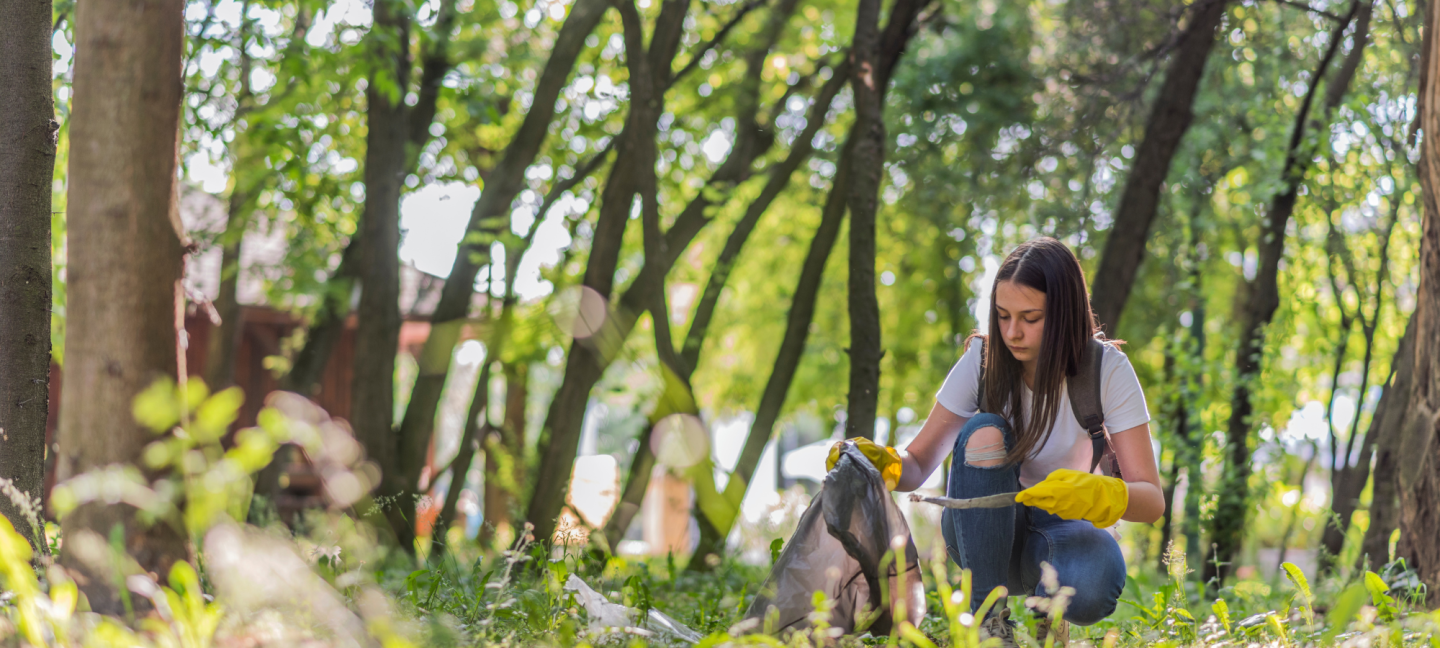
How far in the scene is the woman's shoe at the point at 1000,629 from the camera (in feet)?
7.01

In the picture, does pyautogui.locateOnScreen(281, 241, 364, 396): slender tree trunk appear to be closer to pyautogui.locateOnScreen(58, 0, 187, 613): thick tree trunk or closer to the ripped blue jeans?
pyautogui.locateOnScreen(58, 0, 187, 613): thick tree trunk

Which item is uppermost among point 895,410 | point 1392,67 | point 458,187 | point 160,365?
point 1392,67

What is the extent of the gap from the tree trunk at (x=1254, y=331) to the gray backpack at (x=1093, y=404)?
9.57ft

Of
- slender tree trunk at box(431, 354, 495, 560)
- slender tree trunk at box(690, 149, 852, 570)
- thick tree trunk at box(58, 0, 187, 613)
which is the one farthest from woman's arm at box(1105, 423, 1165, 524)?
slender tree trunk at box(431, 354, 495, 560)

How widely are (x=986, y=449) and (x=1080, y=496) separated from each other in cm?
28

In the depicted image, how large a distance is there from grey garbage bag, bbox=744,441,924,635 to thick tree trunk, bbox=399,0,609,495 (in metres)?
3.14

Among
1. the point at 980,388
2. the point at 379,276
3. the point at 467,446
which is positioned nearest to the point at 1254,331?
the point at 980,388

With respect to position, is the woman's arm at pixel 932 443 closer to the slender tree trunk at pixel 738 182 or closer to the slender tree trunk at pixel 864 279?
the slender tree trunk at pixel 864 279

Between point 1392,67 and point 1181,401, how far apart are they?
2.00 meters

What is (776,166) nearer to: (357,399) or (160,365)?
(357,399)

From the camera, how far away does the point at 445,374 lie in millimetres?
5172

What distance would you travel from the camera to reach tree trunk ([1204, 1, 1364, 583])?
191 inches

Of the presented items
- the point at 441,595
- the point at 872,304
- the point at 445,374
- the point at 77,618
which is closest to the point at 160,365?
the point at 77,618

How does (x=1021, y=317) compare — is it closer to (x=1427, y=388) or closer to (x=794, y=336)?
(x=1427, y=388)
